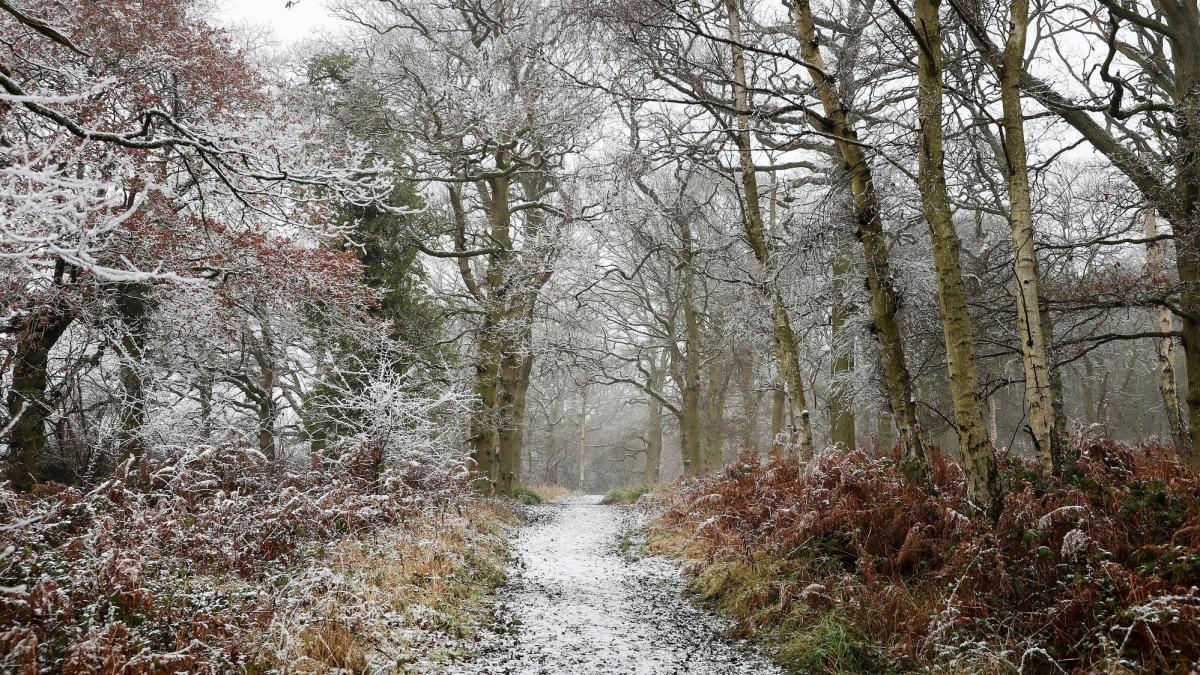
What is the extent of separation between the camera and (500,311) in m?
13.0

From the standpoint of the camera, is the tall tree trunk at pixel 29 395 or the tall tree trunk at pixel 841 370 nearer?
the tall tree trunk at pixel 29 395

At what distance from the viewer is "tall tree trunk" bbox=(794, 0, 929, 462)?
6672 mm

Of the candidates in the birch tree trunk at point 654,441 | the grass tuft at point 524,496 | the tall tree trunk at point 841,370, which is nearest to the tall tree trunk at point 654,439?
the birch tree trunk at point 654,441

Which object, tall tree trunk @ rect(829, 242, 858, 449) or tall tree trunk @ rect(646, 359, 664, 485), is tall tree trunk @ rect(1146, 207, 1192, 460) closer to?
tall tree trunk @ rect(829, 242, 858, 449)

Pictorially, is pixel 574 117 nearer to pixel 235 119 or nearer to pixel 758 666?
pixel 235 119

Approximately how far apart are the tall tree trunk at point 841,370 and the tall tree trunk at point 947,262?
16.9 feet

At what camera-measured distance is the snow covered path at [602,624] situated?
180 inches

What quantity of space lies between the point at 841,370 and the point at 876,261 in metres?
6.76

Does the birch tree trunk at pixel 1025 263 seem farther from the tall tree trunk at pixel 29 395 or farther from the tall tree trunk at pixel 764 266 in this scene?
the tall tree trunk at pixel 29 395

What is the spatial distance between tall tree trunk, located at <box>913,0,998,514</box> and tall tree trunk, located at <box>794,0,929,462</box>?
968 millimetres

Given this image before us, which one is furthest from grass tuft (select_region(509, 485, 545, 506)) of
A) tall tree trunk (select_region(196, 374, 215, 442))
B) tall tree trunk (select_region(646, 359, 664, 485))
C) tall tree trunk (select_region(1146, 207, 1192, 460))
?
tall tree trunk (select_region(1146, 207, 1192, 460))

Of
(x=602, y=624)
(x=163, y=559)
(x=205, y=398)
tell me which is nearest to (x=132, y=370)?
(x=205, y=398)

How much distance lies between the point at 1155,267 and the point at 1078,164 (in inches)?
445

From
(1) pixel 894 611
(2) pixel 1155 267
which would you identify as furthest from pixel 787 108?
(2) pixel 1155 267
